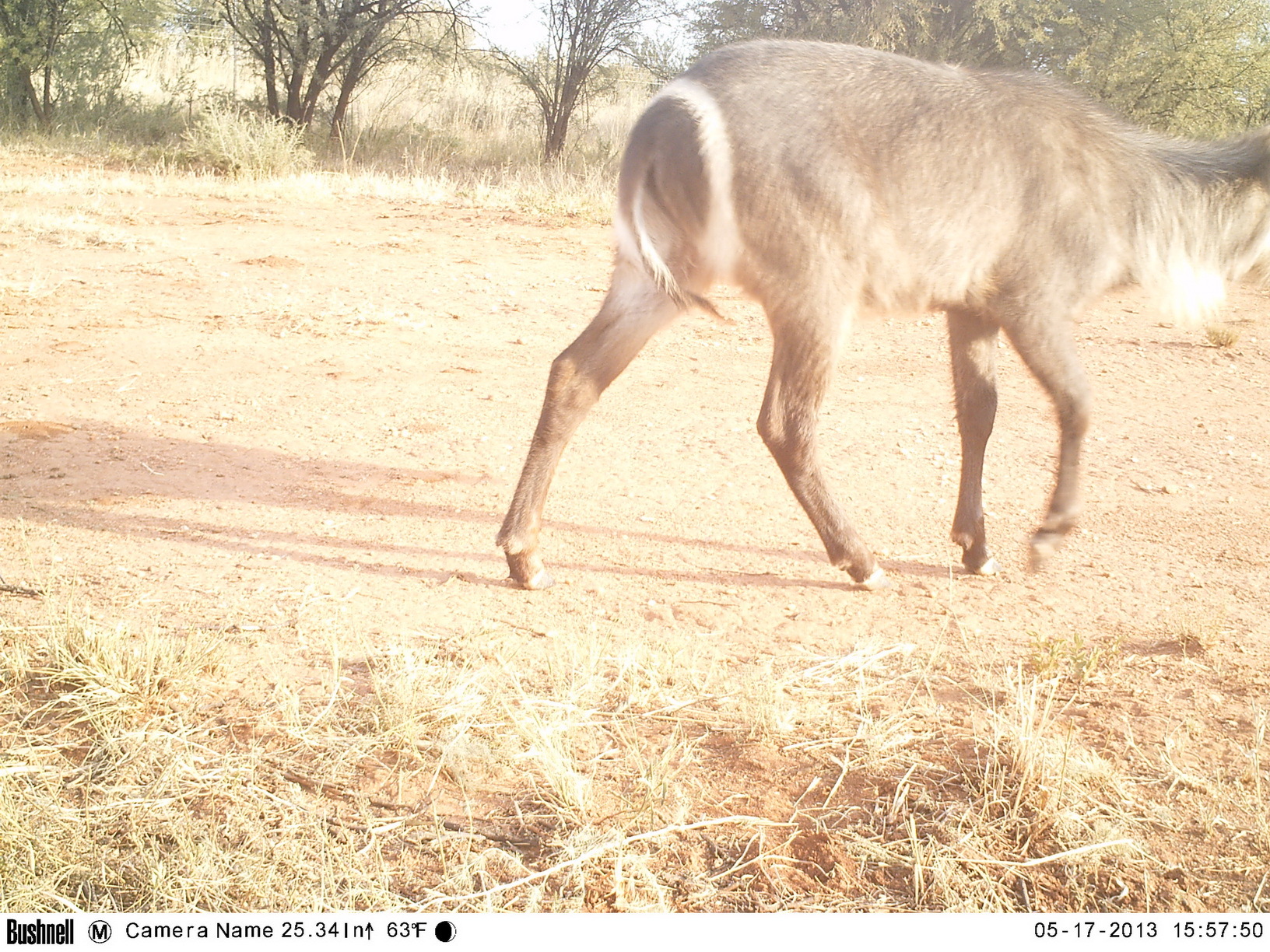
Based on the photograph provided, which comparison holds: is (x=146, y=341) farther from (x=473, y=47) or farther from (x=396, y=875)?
(x=473, y=47)

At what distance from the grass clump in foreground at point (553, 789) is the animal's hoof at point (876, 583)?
2.14 feet

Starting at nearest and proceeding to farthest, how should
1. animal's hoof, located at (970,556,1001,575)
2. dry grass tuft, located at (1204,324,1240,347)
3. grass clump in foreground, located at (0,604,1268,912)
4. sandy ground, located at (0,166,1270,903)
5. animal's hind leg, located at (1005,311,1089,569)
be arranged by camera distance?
grass clump in foreground, located at (0,604,1268,912)
sandy ground, located at (0,166,1270,903)
animal's hind leg, located at (1005,311,1089,569)
animal's hoof, located at (970,556,1001,575)
dry grass tuft, located at (1204,324,1240,347)

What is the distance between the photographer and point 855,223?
319 cm

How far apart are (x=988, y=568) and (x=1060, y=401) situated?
2.22 ft

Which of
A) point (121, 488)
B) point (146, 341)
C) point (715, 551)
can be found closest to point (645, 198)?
point (715, 551)

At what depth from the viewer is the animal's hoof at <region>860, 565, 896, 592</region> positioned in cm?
348

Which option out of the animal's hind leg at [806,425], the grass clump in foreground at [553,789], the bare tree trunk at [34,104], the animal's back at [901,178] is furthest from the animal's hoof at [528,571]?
the bare tree trunk at [34,104]

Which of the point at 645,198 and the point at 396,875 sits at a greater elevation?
the point at 645,198

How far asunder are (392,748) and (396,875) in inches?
17.1

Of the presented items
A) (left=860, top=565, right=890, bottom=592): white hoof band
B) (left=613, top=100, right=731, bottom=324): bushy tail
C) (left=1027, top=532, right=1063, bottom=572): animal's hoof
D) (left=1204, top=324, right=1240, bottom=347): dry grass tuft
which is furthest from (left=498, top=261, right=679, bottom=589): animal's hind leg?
(left=1204, top=324, right=1240, bottom=347): dry grass tuft

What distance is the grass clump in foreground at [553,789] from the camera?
1.98 metres

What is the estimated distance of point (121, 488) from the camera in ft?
13.1

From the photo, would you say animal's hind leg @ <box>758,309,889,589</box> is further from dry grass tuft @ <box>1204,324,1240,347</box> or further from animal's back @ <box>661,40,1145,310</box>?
dry grass tuft @ <box>1204,324,1240,347</box>

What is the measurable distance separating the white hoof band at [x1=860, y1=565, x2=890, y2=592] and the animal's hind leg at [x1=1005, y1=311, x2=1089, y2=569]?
1.54ft
